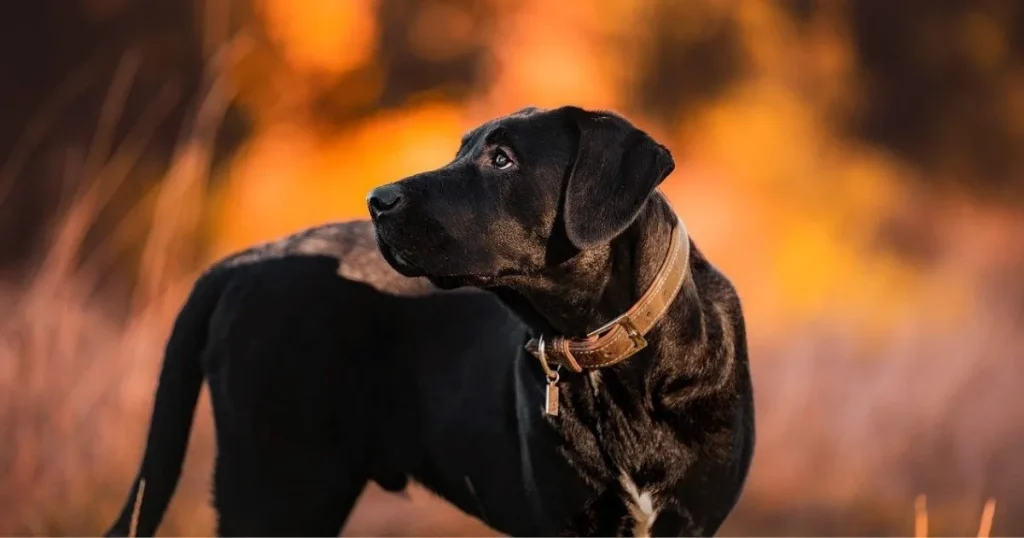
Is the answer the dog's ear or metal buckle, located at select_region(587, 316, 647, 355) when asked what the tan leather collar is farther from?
the dog's ear

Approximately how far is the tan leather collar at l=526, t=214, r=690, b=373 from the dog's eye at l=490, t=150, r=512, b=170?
435 mm

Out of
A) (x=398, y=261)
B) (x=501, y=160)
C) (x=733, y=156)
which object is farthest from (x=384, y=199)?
(x=733, y=156)

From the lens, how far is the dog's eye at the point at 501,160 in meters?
2.83

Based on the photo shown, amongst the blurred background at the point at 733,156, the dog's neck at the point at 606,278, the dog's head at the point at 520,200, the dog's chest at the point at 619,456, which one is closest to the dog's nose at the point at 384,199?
the dog's head at the point at 520,200

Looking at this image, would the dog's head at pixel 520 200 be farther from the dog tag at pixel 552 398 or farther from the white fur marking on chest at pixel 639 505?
the white fur marking on chest at pixel 639 505

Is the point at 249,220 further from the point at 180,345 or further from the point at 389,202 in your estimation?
the point at 389,202

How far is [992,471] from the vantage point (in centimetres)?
681

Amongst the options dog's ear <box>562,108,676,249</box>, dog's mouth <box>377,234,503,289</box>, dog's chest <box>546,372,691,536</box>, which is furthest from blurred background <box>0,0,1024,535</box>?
dog's ear <box>562,108,676,249</box>

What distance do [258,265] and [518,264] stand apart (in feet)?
4.03

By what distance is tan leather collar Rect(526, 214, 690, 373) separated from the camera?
2.87m

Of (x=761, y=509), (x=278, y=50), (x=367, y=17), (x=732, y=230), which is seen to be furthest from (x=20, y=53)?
(x=761, y=509)

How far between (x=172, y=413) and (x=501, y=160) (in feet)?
4.84

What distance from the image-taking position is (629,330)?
287cm

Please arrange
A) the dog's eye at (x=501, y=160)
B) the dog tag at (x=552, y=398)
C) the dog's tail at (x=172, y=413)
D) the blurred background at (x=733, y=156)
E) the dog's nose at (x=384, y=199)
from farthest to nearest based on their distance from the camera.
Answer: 1. the blurred background at (x=733, y=156)
2. the dog's tail at (x=172, y=413)
3. the dog tag at (x=552, y=398)
4. the dog's eye at (x=501, y=160)
5. the dog's nose at (x=384, y=199)
